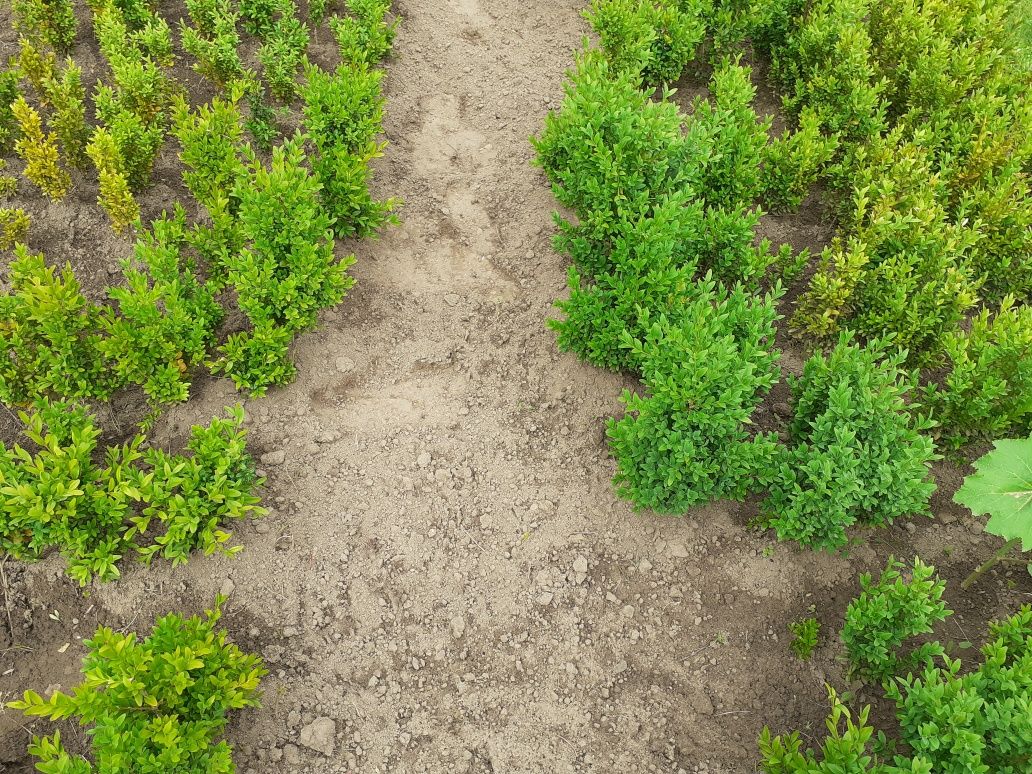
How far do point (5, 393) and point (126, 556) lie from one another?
4.75ft

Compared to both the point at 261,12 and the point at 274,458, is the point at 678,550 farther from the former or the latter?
the point at 261,12

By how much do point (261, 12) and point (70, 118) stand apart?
240cm

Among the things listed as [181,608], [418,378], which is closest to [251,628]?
[181,608]

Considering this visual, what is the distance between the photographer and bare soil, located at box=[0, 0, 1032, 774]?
13.4 feet

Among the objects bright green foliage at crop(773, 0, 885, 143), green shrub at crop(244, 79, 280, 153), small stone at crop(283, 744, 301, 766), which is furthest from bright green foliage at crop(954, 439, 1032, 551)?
green shrub at crop(244, 79, 280, 153)

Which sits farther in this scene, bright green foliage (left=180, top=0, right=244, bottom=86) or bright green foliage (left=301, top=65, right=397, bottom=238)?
bright green foliage (left=180, top=0, right=244, bottom=86)

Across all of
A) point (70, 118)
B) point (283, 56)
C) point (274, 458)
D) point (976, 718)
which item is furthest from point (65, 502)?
point (976, 718)

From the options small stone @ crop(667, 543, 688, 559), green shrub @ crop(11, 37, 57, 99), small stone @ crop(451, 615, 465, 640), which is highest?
small stone @ crop(667, 543, 688, 559)

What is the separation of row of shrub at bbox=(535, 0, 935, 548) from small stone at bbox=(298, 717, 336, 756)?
7.82ft

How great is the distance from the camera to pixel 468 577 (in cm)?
462

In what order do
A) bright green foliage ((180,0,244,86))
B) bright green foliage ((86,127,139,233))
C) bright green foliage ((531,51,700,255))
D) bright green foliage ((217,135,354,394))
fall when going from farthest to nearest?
bright green foliage ((180,0,244,86))
bright green foliage ((86,127,139,233))
bright green foliage ((531,51,700,255))
bright green foliage ((217,135,354,394))

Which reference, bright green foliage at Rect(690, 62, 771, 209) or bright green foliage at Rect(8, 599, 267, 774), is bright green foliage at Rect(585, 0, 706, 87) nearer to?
bright green foliage at Rect(690, 62, 771, 209)

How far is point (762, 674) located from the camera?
4.25 metres

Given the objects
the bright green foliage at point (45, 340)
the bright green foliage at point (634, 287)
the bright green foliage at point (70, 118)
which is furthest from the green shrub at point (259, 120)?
the bright green foliage at point (634, 287)
